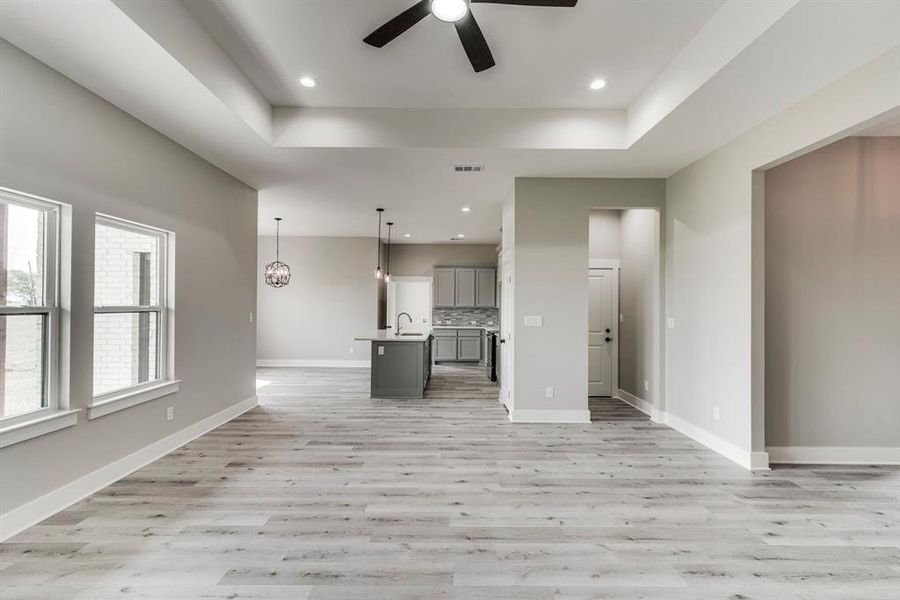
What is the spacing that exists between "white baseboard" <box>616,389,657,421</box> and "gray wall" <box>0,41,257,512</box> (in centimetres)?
500

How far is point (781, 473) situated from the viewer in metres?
3.23

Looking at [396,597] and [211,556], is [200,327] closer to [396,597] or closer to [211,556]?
[211,556]

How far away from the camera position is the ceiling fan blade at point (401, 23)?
83.8 inches

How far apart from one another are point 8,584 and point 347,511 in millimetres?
1586

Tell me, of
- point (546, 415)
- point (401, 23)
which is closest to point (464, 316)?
point (546, 415)

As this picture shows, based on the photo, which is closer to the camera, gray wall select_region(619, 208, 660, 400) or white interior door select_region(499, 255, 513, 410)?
gray wall select_region(619, 208, 660, 400)

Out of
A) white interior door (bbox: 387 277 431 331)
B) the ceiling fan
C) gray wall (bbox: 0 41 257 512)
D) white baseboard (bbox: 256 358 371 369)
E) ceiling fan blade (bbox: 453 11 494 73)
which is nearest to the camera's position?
the ceiling fan

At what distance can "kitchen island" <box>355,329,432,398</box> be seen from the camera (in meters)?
5.97

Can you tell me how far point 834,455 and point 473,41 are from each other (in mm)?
4365

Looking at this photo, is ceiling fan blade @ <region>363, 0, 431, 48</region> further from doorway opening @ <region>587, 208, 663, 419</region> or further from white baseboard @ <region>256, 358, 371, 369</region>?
white baseboard @ <region>256, 358, 371, 369</region>

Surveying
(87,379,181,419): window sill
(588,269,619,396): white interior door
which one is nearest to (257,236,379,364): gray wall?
(588,269,619,396): white interior door

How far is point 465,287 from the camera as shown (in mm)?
9422

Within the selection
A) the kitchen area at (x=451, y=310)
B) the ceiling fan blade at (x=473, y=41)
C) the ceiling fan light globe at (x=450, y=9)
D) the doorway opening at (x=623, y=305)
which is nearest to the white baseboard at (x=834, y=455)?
the doorway opening at (x=623, y=305)

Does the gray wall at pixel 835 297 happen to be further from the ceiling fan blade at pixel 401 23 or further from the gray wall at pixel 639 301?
the ceiling fan blade at pixel 401 23
